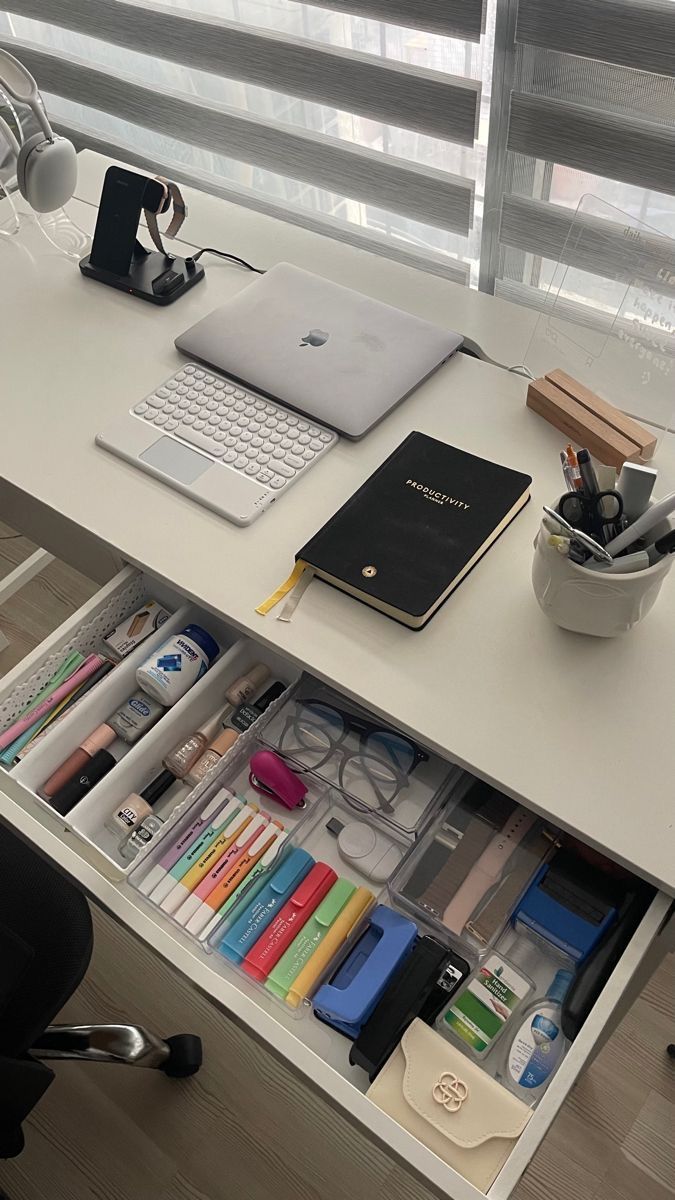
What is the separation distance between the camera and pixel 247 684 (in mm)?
1026

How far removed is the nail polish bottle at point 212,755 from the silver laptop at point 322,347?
374mm

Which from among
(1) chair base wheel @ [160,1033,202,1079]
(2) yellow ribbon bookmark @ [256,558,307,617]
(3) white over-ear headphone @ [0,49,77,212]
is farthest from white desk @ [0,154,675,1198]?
(1) chair base wheel @ [160,1033,202,1079]

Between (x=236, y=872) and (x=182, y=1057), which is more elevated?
(x=236, y=872)

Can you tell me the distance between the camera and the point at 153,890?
2.90 feet

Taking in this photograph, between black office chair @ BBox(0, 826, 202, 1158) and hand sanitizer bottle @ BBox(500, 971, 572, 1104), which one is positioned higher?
hand sanitizer bottle @ BBox(500, 971, 572, 1104)

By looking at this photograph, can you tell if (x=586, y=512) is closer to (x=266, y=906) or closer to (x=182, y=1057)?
(x=266, y=906)

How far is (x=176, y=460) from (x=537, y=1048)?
71 cm

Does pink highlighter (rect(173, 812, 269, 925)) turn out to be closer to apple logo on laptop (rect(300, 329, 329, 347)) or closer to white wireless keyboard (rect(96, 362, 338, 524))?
white wireless keyboard (rect(96, 362, 338, 524))

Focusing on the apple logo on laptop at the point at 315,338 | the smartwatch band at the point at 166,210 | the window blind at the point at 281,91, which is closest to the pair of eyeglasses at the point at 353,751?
the apple logo on laptop at the point at 315,338

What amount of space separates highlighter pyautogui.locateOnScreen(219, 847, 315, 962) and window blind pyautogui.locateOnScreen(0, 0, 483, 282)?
1.01 m

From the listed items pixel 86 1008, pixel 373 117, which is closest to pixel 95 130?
pixel 373 117

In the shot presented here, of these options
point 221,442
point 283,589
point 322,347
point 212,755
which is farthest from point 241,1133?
point 322,347

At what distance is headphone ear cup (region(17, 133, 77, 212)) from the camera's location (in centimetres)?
119

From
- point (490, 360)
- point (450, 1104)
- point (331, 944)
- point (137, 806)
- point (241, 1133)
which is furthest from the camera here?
point (241, 1133)
